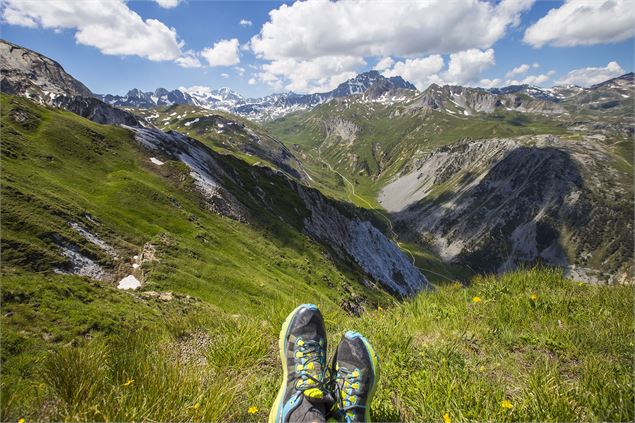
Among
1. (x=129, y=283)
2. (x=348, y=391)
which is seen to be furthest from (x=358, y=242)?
(x=348, y=391)

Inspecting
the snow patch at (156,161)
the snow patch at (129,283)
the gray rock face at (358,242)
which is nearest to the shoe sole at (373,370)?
the snow patch at (129,283)

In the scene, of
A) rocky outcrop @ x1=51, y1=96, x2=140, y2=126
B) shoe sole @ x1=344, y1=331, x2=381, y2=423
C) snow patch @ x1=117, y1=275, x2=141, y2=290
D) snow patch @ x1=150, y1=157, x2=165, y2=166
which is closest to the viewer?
shoe sole @ x1=344, y1=331, x2=381, y2=423

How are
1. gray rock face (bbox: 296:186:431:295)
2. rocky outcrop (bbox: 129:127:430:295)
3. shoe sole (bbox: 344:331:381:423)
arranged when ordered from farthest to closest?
gray rock face (bbox: 296:186:431:295)
rocky outcrop (bbox: 129:127:430:295)
shoe sole (bbox: 344:331:381:423)

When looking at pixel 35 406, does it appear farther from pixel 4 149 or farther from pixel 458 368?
pixel 4 149

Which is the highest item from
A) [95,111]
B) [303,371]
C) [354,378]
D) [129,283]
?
[95,111]

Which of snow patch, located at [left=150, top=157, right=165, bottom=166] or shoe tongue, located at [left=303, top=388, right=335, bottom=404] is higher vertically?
snow patch, located at [left=150, top=157, right=165, bottom=166]

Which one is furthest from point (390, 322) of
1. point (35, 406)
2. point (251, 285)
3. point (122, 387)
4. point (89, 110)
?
point (89, 110)

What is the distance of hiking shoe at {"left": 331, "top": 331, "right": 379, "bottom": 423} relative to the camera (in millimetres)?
4535

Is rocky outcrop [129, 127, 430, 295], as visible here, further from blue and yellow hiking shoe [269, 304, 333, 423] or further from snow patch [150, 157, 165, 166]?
blue and yellow hiking shoe [269, 304, 333, 423]

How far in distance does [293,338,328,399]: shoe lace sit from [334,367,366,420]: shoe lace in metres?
0.21

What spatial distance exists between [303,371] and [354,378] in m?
0.79

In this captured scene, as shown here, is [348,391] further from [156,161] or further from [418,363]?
[156,161]

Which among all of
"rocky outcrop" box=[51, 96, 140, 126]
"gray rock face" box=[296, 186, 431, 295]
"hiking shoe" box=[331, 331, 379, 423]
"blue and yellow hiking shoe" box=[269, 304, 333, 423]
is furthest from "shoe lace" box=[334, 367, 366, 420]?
"rocky outcrop" box=[51, 96, 140, 126]

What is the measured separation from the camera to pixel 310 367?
5.19 m
